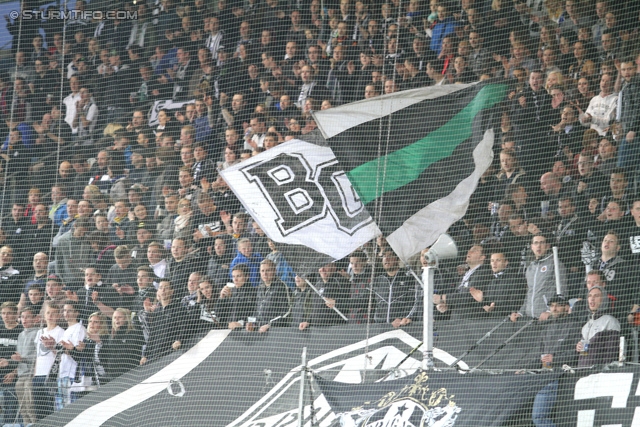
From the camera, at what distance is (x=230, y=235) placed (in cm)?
762

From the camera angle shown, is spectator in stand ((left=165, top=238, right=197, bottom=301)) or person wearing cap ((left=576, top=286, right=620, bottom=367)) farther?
spectator in stand ((left=165, top=238, right=197, bottom=301))

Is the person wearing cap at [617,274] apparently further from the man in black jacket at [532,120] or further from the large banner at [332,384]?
the man in black jacket at [532,120]

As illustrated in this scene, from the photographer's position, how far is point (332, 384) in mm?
5453

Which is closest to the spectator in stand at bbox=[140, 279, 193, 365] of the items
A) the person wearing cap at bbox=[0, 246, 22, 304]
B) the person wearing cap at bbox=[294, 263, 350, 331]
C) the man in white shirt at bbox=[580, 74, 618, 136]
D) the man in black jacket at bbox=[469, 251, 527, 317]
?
the person wearing cap at bbox=[294, 263, 350, 331]

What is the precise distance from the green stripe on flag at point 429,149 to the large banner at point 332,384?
1.22 metres

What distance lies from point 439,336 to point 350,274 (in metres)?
1.09

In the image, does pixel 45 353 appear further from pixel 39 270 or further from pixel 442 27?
pixel 442 27

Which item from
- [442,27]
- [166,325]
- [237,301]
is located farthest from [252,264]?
[442,27]

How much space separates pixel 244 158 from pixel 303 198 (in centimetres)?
107

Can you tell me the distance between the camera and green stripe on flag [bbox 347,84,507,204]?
686 centimetres

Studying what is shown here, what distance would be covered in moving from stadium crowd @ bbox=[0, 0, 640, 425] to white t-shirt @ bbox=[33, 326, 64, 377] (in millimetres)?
17

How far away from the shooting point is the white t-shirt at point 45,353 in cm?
738

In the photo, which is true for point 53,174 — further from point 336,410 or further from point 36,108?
point 336,410

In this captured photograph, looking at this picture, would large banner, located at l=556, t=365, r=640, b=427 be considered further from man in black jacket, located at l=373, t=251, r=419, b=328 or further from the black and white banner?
the black and white banner
